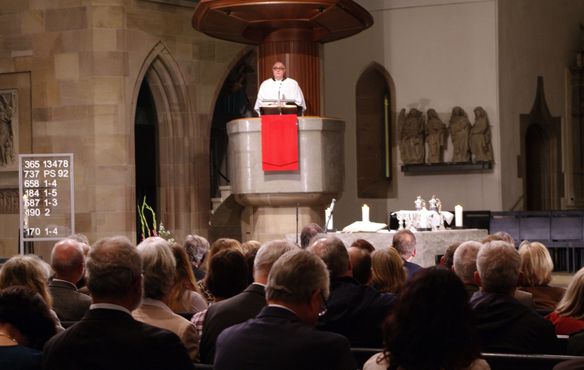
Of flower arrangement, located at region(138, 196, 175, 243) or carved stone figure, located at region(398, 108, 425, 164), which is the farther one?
carved stone figure, located at region(398, 108, 425, 164)

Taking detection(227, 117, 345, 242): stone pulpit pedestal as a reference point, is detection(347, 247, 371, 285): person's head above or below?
below

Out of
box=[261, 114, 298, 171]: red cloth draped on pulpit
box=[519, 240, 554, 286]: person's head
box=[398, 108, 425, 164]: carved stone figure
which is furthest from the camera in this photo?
box=[398, 108, 425, 164]: carved stone figure

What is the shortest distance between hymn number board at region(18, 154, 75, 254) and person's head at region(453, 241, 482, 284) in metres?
7.96

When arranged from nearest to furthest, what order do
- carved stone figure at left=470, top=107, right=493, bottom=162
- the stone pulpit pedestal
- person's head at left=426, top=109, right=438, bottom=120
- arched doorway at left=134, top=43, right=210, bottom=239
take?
the stone pulpit pedestal, arched doorway at left=134, top=43, right=210, bottom=239, carved stone figure at left=470, top=107, right=493, bottom=162, person's head at left=426, top=109, right=438, bottom=120

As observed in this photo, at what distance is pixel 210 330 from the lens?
17.2 ft

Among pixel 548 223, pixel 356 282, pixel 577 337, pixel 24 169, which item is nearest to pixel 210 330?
pixel 356 282

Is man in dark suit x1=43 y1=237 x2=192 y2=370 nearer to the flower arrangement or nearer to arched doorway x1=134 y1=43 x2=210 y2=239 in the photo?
the flower arrangement

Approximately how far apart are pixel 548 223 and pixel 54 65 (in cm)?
842

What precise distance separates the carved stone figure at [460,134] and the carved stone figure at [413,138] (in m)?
0.64

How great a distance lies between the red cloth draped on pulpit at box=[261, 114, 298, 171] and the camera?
1495 centimetres

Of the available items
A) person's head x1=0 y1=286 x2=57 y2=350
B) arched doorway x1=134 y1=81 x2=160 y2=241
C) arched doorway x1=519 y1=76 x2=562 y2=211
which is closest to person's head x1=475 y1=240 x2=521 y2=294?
person's head x1=0 y1=286 x2=57 y2=350

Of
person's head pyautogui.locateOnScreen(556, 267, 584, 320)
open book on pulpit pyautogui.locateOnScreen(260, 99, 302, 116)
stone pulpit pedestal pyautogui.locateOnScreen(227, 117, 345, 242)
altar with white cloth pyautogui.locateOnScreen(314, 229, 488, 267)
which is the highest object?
open book on pulpit pyautogui.locateOnScreen(260, 99, 302, 116)

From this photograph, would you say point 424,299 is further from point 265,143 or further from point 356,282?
point 265,143

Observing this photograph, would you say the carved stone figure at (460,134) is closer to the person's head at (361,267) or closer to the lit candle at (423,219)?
the lit candle at (423,219)
